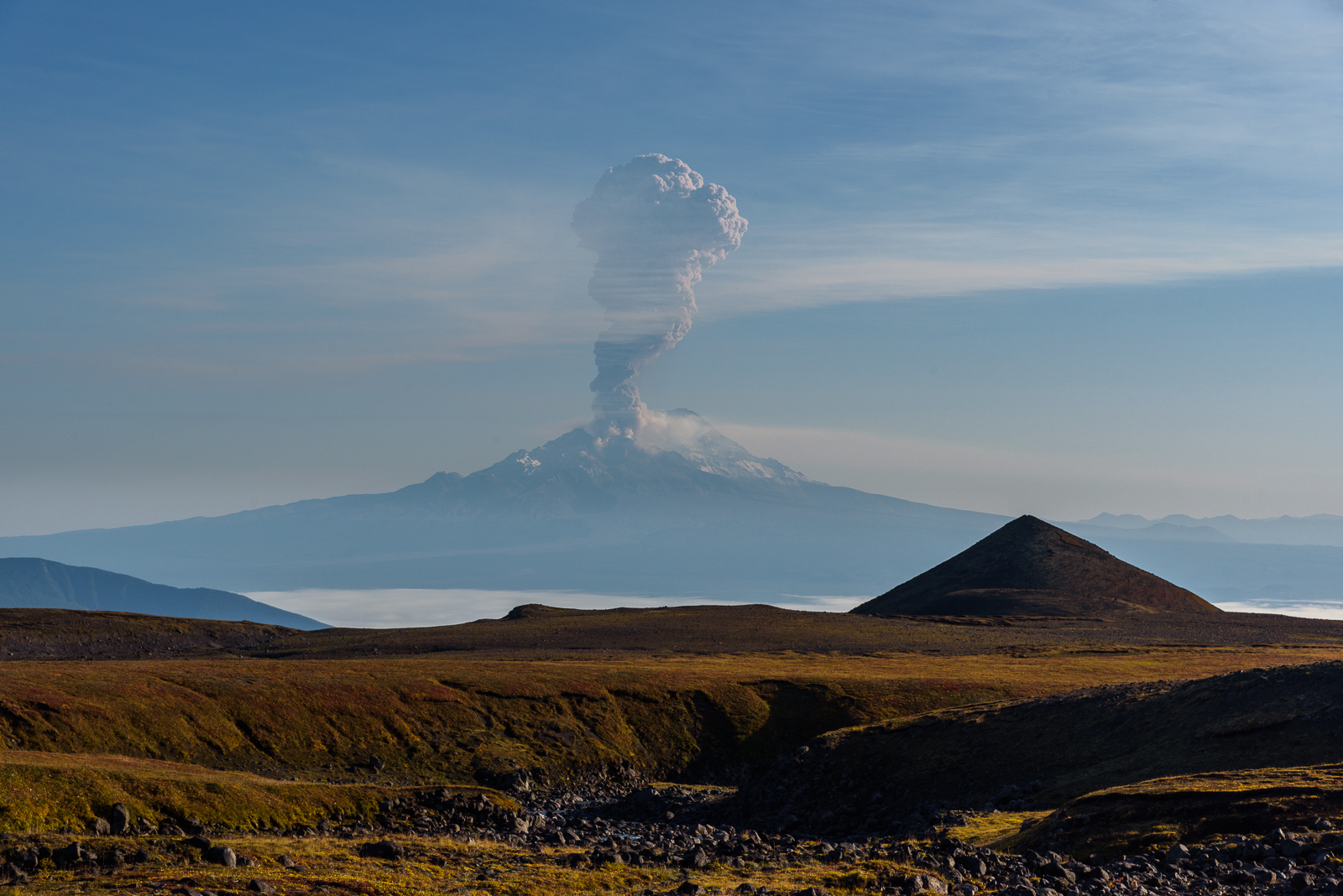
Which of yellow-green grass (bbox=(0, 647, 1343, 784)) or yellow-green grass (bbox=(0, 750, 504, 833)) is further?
yellow-green grass (bbox=(0, 647, 1343, 784))

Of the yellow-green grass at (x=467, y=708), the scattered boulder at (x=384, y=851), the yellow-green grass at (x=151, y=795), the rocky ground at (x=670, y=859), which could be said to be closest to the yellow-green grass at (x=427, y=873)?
the rocky ground at (x=670, y=859)

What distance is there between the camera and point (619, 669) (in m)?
92.9

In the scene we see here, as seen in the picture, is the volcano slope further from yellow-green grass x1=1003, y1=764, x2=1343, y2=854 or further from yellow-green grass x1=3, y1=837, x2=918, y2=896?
yellow-green grass x1=3, y1=837, x2=918, y2=896

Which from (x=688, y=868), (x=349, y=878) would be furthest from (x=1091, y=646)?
(x=349, y=878)

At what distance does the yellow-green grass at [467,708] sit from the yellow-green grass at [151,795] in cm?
1242

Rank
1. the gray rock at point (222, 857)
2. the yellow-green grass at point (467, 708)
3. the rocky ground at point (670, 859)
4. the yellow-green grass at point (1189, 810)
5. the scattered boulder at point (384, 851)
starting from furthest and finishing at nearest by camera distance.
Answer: the yellow-green grass at point (467, 708) → the yellow-green grass at point (1189, 810) → the scattered boulder at point (384, 851) → the gray rock at point (222, 857) → the rocky ground at point (670, 859)

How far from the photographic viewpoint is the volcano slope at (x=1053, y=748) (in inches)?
2012

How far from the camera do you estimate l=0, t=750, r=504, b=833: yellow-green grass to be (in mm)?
38812

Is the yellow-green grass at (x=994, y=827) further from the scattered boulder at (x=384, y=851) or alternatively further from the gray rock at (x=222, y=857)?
the gray rock at (x=222, y=857)

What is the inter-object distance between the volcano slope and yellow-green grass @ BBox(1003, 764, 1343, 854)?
616cm

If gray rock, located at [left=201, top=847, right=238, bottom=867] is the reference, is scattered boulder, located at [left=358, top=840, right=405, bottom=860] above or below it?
below

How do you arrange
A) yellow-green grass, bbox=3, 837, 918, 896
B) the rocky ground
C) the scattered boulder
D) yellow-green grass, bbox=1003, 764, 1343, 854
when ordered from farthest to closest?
yellow-green grass, bbox=1003, 764, 1343, 854
the scattered boulder
the rocky ground
yellow-green grass, bbox=3, 837, 918, 896

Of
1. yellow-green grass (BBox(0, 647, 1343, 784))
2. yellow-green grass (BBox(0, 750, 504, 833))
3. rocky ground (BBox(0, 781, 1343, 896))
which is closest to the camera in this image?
rocky ground (BBox(0, 781, 1343, 896))

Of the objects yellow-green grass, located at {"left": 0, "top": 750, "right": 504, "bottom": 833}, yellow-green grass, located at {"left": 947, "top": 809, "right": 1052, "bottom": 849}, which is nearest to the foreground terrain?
yellow-green grass, located at {"left": 0, "top": 750, "right": 504, "bottom": 833}
